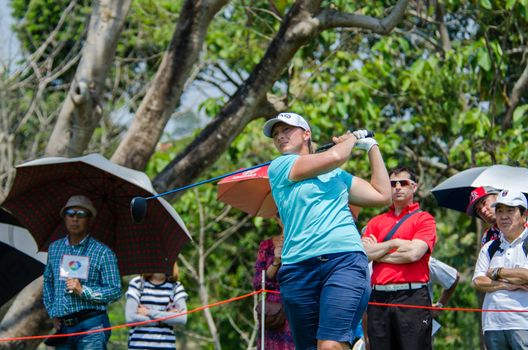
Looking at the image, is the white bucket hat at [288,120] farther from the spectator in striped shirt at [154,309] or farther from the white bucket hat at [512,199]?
the spectator in striped shirt at [154,309]

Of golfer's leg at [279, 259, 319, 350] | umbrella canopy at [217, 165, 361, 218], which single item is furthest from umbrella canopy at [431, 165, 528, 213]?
golfer's leg at [279, 259, 319, 350]

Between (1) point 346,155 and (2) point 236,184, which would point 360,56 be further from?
(1) point 346,155

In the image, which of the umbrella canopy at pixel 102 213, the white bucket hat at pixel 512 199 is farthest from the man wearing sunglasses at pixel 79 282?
the white bucket hat at pixel 512 199

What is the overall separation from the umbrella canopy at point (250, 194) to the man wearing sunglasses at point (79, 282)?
1175 mm

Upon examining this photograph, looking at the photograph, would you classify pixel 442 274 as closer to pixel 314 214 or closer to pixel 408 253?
pixel 408 253

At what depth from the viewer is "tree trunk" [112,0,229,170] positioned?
959 cm

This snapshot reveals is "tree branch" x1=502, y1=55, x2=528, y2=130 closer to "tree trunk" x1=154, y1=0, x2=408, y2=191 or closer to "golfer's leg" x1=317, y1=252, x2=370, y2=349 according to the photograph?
"tree trunk" x1=154, y1=0, x2=408, y2=191

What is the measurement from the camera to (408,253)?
6.38 m

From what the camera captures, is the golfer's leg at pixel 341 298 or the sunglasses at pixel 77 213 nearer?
the golfer's leg at pixel 341 298

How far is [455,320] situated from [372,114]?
4.10 m

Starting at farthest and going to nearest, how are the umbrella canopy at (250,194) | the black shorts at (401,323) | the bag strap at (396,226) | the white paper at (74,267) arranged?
the umbrella canopy at (250,194) → the white paper at (74,267) → the bag strap at (396,226) → the black shorts at (401,323)

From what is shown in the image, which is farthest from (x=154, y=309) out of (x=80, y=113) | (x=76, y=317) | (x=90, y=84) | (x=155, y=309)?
(x=90, y=84)

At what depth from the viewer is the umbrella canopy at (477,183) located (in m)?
6.63

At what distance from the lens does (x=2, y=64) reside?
16.0 meters
